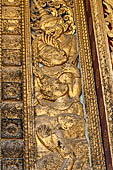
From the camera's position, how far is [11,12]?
3895 mm

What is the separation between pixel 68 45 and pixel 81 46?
13 cm

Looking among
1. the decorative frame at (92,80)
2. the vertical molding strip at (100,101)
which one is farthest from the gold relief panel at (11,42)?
the vertical molding strip at (100,101)

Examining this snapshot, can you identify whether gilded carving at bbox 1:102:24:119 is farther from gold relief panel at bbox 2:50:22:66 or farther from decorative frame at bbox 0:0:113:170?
gold relief panel at bbox 2:50:22:66

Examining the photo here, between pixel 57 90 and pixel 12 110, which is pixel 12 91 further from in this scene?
pixel 57 90

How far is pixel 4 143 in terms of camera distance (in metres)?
3.22

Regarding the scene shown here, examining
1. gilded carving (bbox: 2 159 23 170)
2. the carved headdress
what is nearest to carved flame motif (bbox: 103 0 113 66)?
the carved headdress

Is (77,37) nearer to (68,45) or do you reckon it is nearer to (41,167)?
(68,45)

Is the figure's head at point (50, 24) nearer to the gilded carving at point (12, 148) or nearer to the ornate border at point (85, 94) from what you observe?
the ornate border at point (85, 94)

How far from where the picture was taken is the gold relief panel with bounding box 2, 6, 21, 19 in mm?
3859

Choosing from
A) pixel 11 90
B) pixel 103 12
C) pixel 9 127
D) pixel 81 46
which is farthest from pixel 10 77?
pixel 103 12

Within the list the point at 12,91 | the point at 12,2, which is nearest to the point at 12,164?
the point at 12,91

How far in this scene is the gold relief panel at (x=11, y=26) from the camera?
3.76 metres

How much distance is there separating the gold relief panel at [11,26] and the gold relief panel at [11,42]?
2.1 inches

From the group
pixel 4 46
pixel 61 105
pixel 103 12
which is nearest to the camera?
pixel 61 105
